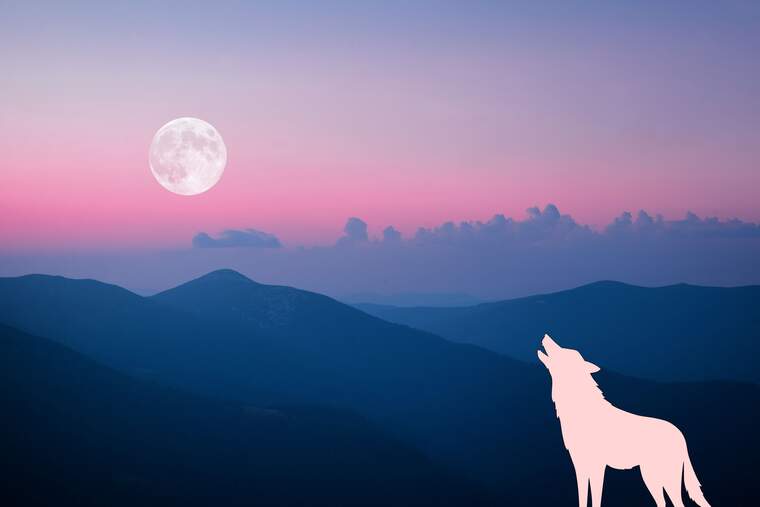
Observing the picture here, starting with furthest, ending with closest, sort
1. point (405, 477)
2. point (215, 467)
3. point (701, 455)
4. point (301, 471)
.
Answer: point (701, 455)
point (405, 477)
point (301, 471)
point (215, 467)

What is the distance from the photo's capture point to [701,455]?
563 ft

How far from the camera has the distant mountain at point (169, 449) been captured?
99.6 meters

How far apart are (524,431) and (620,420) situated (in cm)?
19266

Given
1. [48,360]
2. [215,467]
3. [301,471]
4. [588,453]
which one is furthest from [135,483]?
[588,453]

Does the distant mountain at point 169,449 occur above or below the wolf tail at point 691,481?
below

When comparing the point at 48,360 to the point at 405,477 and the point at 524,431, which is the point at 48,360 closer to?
the point at 405,477

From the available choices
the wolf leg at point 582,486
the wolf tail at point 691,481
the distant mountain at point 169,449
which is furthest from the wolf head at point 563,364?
the distant mountain at point 169,449

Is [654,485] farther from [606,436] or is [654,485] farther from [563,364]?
[563,364]

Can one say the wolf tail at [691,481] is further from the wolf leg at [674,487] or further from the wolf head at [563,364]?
the wolf head at [563,364]

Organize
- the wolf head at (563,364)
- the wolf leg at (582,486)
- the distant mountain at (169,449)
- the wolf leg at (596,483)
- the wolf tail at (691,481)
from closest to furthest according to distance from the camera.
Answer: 1. the wolf leg at (596,483)
2. the wolf leg at (582,486)
3. the wolf tail at (691,481)
4. the wolf head at (563,364)
5. the distant mountain at (169,449)

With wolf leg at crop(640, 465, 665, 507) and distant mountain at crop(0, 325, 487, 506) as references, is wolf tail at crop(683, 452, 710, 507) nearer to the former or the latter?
wolf leg at crop(640, 465, 665, 507)

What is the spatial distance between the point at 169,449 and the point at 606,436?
386ft

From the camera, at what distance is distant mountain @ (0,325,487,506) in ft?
327

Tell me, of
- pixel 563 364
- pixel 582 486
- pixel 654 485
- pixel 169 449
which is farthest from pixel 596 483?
pixel 169 449
